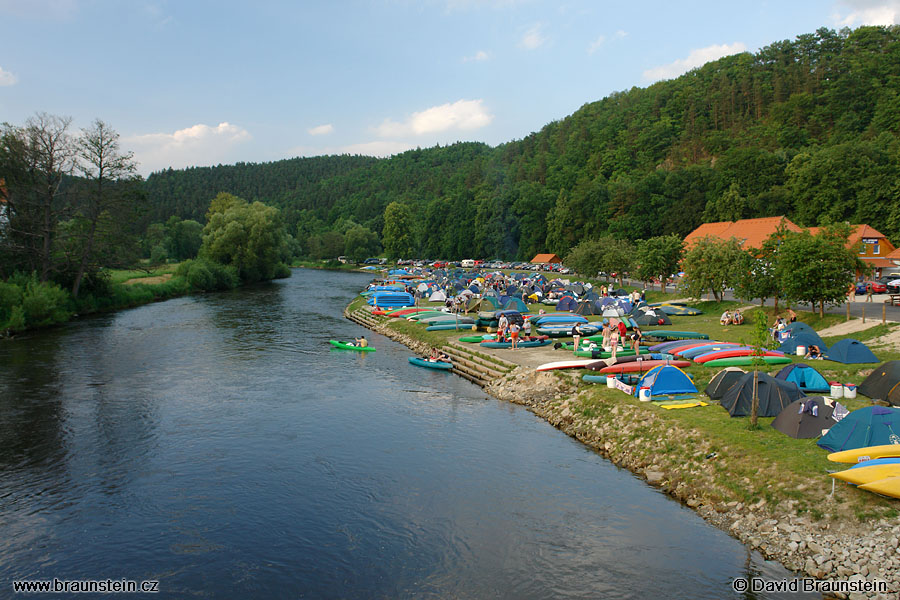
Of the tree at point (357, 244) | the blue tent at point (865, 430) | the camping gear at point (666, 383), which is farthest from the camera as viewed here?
the tree at point (357, 244)

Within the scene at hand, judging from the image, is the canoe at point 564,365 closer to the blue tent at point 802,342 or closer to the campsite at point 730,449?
the campsite at point 730,449

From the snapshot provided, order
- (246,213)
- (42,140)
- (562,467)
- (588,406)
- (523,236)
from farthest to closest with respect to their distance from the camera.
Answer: (523,236), (246,213), (42,140), (588,406), (562,467)

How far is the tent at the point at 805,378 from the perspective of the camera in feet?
66.4

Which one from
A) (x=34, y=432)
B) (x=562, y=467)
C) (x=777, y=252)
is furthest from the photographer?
(x=777, y=252)

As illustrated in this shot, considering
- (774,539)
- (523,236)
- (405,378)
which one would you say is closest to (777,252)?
(405,378)

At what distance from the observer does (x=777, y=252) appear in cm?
3381

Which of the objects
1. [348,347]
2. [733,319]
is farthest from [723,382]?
[348,347]

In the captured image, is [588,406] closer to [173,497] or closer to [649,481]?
[649,481]

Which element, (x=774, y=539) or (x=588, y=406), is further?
(x=588, y=406)

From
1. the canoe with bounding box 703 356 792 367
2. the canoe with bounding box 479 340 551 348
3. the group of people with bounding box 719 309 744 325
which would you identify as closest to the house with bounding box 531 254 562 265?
the group of people with bounding box 719 309 744 325

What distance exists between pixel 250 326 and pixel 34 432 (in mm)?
24975

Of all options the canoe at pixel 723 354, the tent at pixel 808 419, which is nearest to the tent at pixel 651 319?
the canoe at pixel 723 354

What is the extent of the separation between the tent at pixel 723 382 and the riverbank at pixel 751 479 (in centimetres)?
128

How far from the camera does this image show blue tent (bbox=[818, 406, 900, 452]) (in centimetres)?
1447
